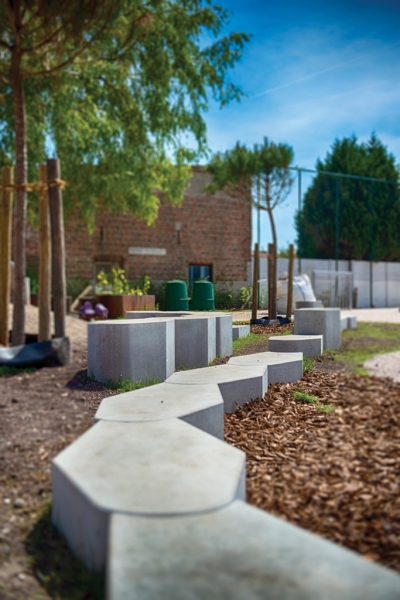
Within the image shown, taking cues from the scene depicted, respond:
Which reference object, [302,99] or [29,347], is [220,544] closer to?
[302,99]

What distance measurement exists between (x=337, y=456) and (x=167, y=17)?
32.6ft

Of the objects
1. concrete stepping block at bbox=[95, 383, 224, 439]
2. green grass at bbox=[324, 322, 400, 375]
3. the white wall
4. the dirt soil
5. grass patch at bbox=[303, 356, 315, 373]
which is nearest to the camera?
the dirt soil

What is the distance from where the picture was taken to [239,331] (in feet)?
15.2

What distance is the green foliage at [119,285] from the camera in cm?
505

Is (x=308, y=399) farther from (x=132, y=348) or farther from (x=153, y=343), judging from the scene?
(x=132, y=348)

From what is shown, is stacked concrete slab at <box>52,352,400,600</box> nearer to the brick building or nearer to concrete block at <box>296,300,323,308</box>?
concrete block at <box>296,300,323,308</box>

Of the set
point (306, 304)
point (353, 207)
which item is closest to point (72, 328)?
point (306, 304)

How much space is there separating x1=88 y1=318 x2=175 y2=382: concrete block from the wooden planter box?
1.23 ft

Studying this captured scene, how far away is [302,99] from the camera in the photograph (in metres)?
4.68

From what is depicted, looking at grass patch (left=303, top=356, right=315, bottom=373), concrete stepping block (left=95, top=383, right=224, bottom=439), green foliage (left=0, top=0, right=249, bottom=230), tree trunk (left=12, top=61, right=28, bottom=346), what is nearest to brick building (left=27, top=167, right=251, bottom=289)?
green foliage (left=0, top=0, right=249, bottom=230)

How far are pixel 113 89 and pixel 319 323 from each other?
9.31m

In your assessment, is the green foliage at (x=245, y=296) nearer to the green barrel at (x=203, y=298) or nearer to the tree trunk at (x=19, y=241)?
the green barrel at (x=203, y=298)

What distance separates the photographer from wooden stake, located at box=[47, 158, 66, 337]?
25.3 ft

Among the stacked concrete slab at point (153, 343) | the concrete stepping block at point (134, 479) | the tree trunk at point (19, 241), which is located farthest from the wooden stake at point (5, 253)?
the concrete stepping block at point (134, 479)
